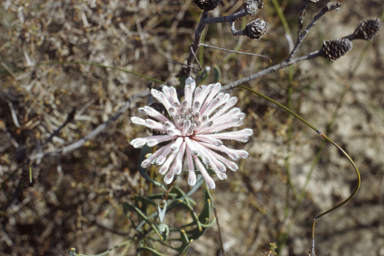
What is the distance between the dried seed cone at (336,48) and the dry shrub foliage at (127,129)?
139 centimetres

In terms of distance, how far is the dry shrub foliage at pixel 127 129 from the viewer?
2.72 meters

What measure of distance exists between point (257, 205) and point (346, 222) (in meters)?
1.08

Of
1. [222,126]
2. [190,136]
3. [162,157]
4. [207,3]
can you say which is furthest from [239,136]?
[207,3]

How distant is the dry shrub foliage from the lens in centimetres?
272

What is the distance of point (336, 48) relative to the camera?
1.61 metres

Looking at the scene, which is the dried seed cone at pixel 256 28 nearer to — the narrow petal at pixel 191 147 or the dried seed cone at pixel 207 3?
the dried seed cone at pixel 207 3

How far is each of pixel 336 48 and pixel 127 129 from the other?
2.02 m

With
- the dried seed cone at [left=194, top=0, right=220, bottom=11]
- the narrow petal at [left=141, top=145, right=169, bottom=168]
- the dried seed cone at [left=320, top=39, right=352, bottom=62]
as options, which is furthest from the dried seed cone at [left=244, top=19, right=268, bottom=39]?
the narrow petal at [left=141, top=145, right=169, bottom=168]

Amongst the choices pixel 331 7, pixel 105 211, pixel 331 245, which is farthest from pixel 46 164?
pixel 331 245

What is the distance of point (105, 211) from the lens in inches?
117

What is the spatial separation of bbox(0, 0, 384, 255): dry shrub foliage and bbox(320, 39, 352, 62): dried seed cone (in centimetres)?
139

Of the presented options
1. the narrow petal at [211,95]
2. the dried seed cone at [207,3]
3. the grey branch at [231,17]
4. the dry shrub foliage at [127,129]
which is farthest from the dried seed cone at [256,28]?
the dry shrub foliage at [127,129]

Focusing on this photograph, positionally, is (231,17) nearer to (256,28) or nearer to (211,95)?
(256,28)

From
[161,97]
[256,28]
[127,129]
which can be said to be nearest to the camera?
[256,28]
